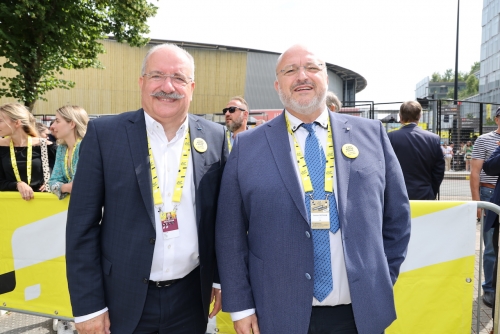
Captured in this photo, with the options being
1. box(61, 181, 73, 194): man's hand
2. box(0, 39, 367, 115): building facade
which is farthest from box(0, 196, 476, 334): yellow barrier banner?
box(0, 39, 367, 115): building facade

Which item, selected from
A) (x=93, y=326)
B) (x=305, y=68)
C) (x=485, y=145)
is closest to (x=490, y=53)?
(x=485, y=145)

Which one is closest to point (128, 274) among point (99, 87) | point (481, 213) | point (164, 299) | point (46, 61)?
point (164, 299)

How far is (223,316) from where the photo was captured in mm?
3840

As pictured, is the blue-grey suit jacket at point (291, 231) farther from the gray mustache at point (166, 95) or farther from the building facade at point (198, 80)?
the building facade at point (198, 80)

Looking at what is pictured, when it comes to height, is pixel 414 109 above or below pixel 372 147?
above

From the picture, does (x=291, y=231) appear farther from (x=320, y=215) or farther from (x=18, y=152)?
(x=18, y=152)

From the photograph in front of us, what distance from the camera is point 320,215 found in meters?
2.02

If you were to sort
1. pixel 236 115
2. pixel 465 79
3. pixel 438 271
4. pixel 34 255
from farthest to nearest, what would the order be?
pixel 465 79
pixel 236 115
pixel 34 255
pixel 438 271

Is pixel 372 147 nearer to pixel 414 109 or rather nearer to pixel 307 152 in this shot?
pixel 307 152

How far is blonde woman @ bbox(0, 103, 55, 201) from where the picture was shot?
4.48 metres

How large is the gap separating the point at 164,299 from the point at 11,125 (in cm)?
334

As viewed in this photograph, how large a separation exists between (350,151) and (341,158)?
70mm

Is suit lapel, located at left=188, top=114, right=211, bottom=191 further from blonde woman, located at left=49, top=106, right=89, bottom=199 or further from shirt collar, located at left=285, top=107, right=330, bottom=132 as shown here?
blonde woman, located at left=49, top=106, right=89, bottom=199

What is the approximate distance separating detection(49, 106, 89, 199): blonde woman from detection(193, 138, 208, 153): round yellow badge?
2.28 meters
